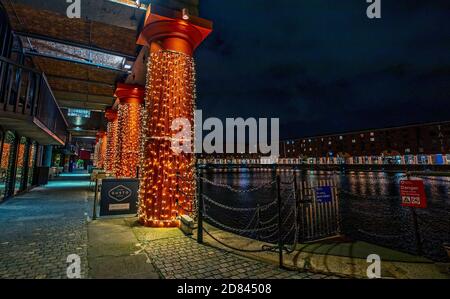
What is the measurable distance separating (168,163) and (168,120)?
1.12 metres

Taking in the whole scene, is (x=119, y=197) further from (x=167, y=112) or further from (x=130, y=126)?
(x=130, y=126)

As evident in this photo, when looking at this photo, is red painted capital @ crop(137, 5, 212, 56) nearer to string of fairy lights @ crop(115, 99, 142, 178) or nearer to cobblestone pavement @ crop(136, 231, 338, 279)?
string of fairy lights @ crop(115, 99, 142, 178)

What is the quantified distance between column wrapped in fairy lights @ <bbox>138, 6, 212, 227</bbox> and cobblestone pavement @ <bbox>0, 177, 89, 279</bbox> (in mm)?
1718

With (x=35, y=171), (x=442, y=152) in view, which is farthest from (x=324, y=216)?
(x=442, y=152)

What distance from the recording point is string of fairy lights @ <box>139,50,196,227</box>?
220 inches

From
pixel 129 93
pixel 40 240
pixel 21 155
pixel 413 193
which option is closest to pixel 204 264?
pixel 40 240

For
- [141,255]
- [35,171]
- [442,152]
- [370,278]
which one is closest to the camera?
[370,278]

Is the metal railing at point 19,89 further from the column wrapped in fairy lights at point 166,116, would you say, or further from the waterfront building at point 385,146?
the waterfront building at point 385,146

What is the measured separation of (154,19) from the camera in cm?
555

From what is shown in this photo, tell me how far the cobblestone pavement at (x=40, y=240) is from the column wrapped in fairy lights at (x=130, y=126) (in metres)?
2.73
